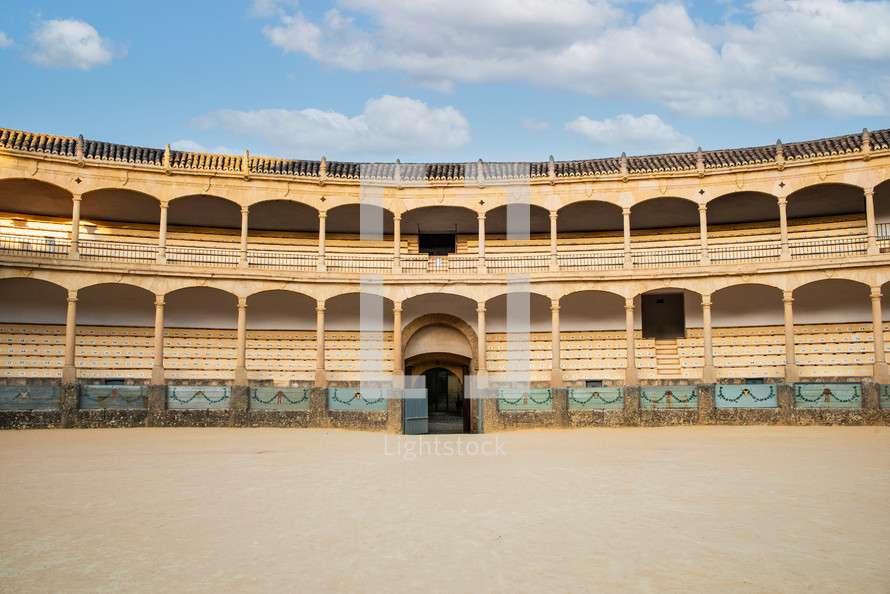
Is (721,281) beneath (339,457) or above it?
above

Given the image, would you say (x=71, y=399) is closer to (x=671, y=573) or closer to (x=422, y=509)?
(x=422, y=509)

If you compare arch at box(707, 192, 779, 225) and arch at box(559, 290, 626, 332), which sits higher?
arch at box(707, 192, 779, 225)

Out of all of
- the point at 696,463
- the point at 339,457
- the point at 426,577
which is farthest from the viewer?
the point at 339,457

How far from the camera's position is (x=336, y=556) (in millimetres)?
8188

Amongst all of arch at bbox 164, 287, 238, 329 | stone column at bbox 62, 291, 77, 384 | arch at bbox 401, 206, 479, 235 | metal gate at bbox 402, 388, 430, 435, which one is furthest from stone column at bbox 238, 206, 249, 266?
metal gate at bbox 402, 388, 430, 435

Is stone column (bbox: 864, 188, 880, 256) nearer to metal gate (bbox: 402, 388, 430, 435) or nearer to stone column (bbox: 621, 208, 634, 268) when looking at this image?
stone column (bbox: 621, 208, 634, 268)

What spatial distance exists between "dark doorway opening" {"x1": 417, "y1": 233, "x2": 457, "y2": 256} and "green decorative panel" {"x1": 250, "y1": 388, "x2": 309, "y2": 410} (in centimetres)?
928

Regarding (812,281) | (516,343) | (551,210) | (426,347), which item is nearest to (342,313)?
(426,347)

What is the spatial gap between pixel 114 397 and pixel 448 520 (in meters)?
18.5

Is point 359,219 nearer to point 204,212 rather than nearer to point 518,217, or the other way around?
point 204,212

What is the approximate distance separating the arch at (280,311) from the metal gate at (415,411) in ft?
22.2

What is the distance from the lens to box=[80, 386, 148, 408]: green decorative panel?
2414 cm

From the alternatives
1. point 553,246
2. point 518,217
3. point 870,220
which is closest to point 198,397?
point 553,246

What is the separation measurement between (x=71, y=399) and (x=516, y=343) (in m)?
17.1
